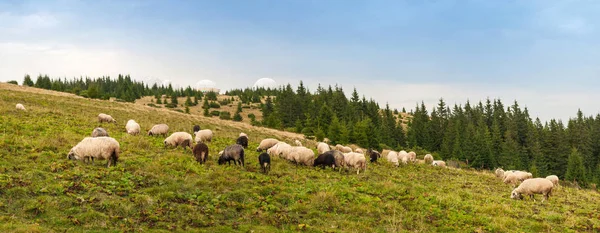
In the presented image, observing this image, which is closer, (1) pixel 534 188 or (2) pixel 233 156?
(2) pixel 233 156

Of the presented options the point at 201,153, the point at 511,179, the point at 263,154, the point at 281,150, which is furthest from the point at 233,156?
the point at 511,179

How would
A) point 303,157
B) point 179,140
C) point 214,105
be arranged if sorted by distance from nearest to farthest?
point 303,157
point 179,140
point 214,105

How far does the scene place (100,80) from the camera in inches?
7441

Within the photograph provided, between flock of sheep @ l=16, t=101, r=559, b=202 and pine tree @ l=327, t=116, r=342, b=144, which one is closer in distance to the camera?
flock of sheep @ l=16, t=101, r=559, b=202

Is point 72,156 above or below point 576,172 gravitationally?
above

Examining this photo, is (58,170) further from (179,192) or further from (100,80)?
(100,80)

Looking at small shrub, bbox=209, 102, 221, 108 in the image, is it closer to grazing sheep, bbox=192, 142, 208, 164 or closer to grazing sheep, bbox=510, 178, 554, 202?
grazing sheep, bbox=192, 142, 208, 164

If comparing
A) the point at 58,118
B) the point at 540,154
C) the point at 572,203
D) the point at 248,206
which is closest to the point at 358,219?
the point at 248,206

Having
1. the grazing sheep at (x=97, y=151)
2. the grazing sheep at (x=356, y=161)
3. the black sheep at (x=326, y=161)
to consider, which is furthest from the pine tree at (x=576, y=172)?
the grazing sheep at (x=97, y=151)

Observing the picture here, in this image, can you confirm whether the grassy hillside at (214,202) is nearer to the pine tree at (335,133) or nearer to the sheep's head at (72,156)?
the sheep's head at (72,156)

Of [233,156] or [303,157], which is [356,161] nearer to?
[303,157]

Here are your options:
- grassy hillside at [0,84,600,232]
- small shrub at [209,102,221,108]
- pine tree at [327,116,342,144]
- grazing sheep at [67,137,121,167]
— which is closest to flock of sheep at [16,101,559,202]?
grazing sheep at [67,137,121,167]

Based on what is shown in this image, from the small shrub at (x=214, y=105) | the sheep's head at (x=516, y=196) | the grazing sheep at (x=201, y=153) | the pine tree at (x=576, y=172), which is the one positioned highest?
the small shrub at (x=214, y=105)

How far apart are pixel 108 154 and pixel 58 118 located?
776 inches
